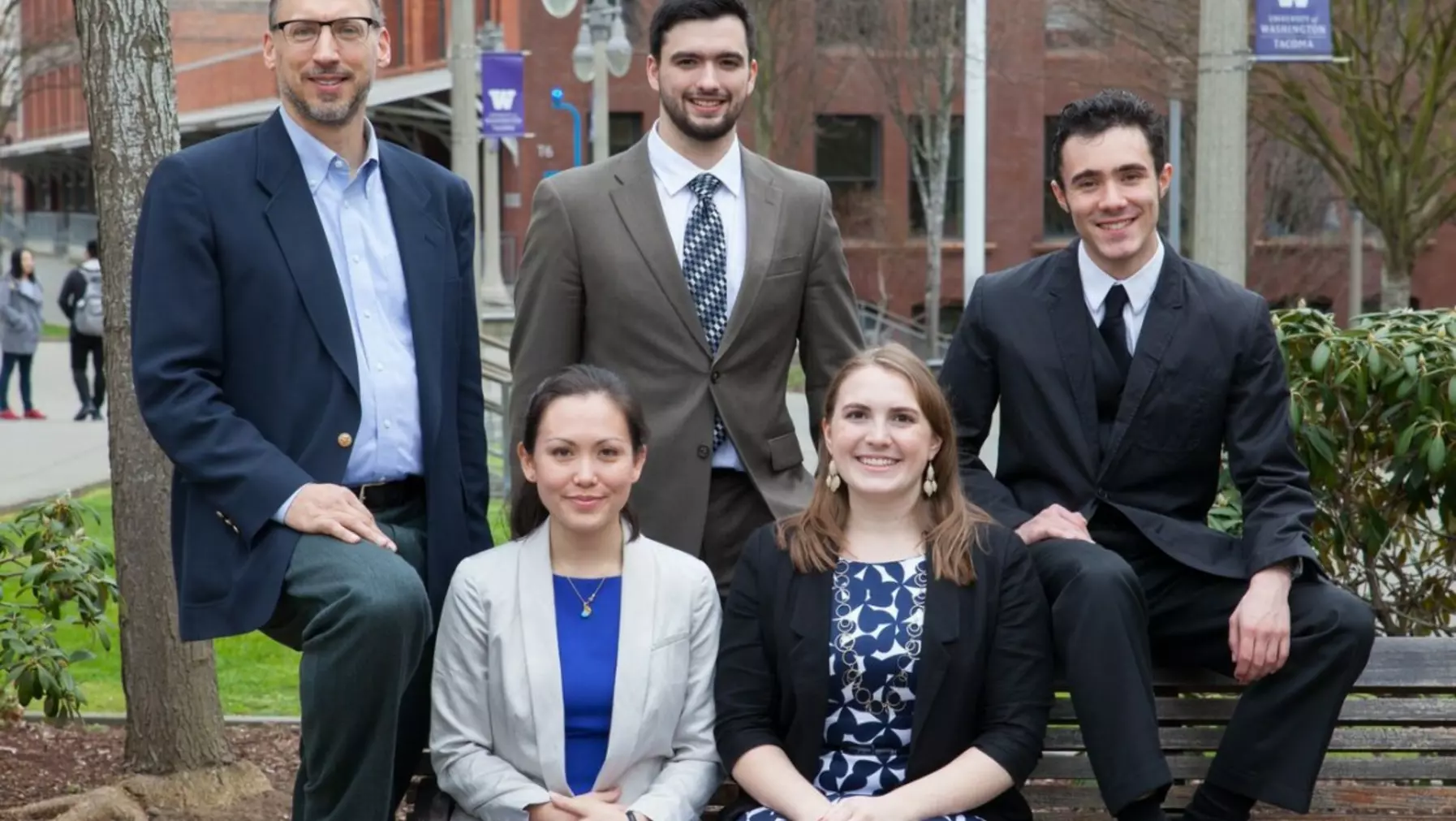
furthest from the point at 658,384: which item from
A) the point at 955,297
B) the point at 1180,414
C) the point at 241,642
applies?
the point at 955,297

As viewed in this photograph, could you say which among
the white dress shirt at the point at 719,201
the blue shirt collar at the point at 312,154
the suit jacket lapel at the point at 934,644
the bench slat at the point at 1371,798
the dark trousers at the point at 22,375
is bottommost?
the dark trousers at the point at 22,375

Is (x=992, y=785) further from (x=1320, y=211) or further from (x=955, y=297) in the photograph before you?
(x=955, y=297)

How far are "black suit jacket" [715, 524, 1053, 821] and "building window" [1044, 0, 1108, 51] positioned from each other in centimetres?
2200

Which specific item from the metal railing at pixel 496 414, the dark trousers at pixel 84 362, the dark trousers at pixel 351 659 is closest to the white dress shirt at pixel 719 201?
the dark trousers at pixel 351 659

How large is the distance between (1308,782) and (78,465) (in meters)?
13.8

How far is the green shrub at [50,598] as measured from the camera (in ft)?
19.4

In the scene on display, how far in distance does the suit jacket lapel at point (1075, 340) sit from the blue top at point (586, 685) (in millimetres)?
1208

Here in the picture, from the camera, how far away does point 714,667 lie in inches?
172

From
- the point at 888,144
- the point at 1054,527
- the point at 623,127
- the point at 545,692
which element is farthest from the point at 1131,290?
the point at 888,144

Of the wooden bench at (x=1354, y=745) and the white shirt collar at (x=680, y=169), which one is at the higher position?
the white shirt collar at (x=680, y=169)

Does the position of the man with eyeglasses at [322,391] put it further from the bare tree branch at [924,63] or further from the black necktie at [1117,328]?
the bare tree branch at [924,63]

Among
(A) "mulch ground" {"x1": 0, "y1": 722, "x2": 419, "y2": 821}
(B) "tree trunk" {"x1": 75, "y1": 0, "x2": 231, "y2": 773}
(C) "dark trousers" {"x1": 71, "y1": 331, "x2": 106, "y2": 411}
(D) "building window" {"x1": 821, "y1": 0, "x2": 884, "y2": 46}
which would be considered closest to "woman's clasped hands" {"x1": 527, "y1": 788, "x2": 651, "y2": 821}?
(A) "mulch ground" {"x1": 0, "y1": 722, "x2": 419, "y2": 821}

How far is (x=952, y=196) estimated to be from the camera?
3919 cm

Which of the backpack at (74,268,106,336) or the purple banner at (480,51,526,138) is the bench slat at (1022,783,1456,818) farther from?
the backpack at (74,268,106,336)
